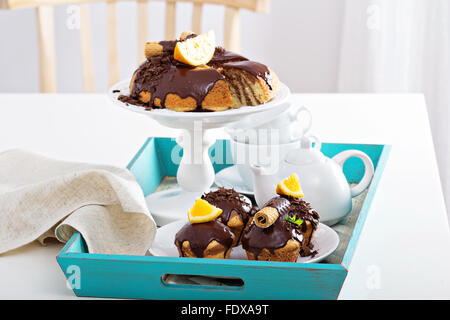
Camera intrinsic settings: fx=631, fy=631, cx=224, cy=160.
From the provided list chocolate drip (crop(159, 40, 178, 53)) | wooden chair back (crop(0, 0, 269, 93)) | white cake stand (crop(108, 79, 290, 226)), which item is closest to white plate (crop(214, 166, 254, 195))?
white cake stand (crop(108, 79, 290, 226))

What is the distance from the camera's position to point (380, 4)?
7.45 ft

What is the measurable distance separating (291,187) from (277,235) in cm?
12

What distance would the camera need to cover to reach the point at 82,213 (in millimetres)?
912

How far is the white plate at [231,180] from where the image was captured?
1141 mm

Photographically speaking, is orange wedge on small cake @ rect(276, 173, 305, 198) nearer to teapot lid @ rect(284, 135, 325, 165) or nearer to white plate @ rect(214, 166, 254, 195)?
teapot lid @ rect(284, 135, 325, 165)

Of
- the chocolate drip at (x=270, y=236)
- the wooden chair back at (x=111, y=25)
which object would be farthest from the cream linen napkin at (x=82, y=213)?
the wooden chair back at (x=111, y=25)

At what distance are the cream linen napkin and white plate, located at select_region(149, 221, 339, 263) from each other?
0.02 metres

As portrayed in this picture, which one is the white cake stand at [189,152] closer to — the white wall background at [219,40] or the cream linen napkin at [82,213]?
the cream linen napkin at [82,213]

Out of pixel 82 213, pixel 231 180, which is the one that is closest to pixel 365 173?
pixel 231 180

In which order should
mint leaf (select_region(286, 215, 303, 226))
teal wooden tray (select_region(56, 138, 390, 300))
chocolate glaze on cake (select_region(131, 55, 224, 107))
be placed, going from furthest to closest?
1. chocolate glaze on cake (select_region(131, 55, 224, 107))
2. mint leaf (select_region(286, 215, 303, 226))
3. teal wooden tray (select_region(56, 138, 390, 300))

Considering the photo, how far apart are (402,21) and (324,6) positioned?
426 mm

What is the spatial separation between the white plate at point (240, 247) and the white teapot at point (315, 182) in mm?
57

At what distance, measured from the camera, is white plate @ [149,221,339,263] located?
0.86m

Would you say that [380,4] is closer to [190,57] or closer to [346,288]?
[190,57]
